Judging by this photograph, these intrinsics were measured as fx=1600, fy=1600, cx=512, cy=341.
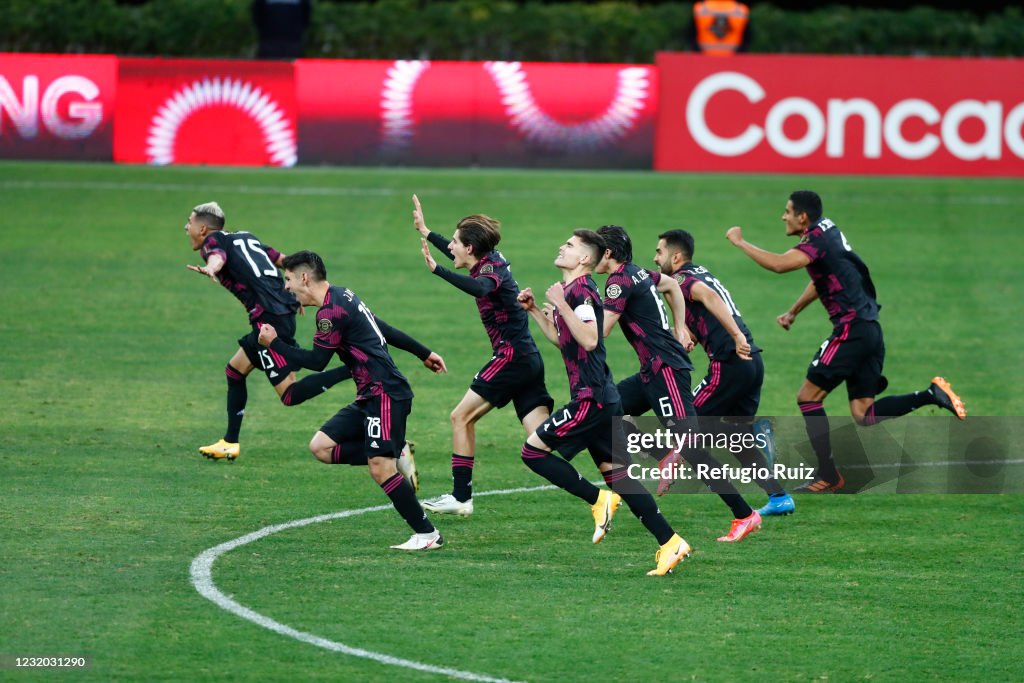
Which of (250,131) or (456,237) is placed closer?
(456,237)

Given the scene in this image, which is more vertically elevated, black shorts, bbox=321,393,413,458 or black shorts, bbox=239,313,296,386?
black shorts, bbox=239,313,296,386

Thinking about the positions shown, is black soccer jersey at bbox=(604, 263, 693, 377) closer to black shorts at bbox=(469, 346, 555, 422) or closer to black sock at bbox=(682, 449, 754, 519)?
black sock at bbox=(682, 449, 754, 519)

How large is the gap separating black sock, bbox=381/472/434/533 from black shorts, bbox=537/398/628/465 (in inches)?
35.9

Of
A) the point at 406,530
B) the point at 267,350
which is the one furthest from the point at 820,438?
the point at 267,350

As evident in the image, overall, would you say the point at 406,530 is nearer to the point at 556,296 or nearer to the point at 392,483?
the point at 392,483

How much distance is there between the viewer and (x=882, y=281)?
21.8 meters

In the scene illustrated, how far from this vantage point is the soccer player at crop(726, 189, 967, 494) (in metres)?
12.2

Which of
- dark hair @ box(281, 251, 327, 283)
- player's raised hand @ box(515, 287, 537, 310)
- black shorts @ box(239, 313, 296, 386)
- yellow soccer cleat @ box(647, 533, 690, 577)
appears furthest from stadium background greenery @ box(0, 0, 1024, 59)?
yellow soccer cleat @ box(647, 533, 690, 577)

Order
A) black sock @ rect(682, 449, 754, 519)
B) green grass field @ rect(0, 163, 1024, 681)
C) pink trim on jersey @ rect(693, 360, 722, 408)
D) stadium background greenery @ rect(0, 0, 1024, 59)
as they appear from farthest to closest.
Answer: stadium background greenery @ rect(0, 0, 1024, 59)
pink trim on jersey @ rect(693, 360, 722, 408)
black sock @ rect(682, 449, 754, 519)
green grass field @ rect(0, 163, 1024, 681)

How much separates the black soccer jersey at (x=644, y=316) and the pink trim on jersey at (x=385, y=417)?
1.56 m

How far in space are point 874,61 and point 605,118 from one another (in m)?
4.66

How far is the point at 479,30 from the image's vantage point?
115 ft

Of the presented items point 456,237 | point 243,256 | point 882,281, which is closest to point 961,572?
point 456,237

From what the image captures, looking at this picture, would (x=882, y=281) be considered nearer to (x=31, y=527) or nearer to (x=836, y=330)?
(x=836, y=330)
